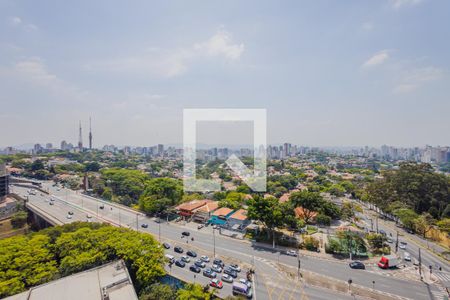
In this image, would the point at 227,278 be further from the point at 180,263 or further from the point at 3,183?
the point at 3,183

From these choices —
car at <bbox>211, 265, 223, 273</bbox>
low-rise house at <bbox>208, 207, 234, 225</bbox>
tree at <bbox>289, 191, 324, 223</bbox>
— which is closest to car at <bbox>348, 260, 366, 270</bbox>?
tree at <bbox>289, 191, 324, 223</bbox>

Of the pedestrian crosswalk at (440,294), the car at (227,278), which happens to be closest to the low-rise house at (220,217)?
the car at (227,278)

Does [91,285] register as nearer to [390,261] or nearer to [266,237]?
[266,237]

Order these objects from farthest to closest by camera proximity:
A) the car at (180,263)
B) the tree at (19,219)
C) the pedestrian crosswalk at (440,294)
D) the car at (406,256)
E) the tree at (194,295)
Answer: the tree at (19,219), the car at (406,256), the car at (180,263), the pedestrian crosswalk at (440,294), the tree at (194,295)

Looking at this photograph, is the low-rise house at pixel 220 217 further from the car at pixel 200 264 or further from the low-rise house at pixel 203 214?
the car at pixel 200 264

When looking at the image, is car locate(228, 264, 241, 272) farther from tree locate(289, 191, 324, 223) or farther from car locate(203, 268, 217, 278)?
tree locate(289, 191, 324, 223)
